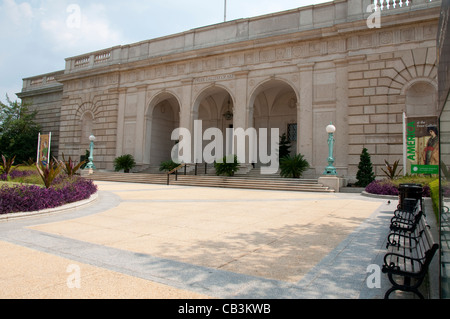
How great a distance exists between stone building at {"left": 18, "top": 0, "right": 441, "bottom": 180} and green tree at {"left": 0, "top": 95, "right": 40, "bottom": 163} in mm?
2079

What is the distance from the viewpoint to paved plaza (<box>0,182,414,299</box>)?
10.2 ft

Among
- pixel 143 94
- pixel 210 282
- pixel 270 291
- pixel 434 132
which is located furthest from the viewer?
pixel 143 94

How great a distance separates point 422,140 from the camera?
15.3m

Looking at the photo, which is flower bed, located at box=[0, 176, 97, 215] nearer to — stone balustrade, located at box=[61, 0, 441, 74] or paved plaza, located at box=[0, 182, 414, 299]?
paved plaza, located at box=[0, 182, 414, 299]

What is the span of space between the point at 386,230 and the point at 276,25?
62.2 ft

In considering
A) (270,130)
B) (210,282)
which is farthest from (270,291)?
(270,130)

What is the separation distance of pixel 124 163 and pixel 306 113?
49.1ft

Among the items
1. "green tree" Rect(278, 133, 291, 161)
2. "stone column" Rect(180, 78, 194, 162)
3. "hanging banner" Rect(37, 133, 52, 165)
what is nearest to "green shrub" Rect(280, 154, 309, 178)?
"green tree" Rect(278, 133, 291, 161)

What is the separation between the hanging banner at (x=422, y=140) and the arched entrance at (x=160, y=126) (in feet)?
59.5

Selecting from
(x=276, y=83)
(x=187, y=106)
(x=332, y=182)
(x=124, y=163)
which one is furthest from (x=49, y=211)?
(x=276, y=83)

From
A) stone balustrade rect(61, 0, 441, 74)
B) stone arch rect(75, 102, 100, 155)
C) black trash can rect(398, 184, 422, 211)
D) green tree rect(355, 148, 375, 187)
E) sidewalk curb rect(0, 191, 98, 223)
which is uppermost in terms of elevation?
stone balustrade rect(61, 0, 441, 74)

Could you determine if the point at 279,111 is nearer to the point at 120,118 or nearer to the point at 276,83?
the point at 276,83

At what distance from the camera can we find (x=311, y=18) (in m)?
20.4

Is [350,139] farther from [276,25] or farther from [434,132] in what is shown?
[276,25]
